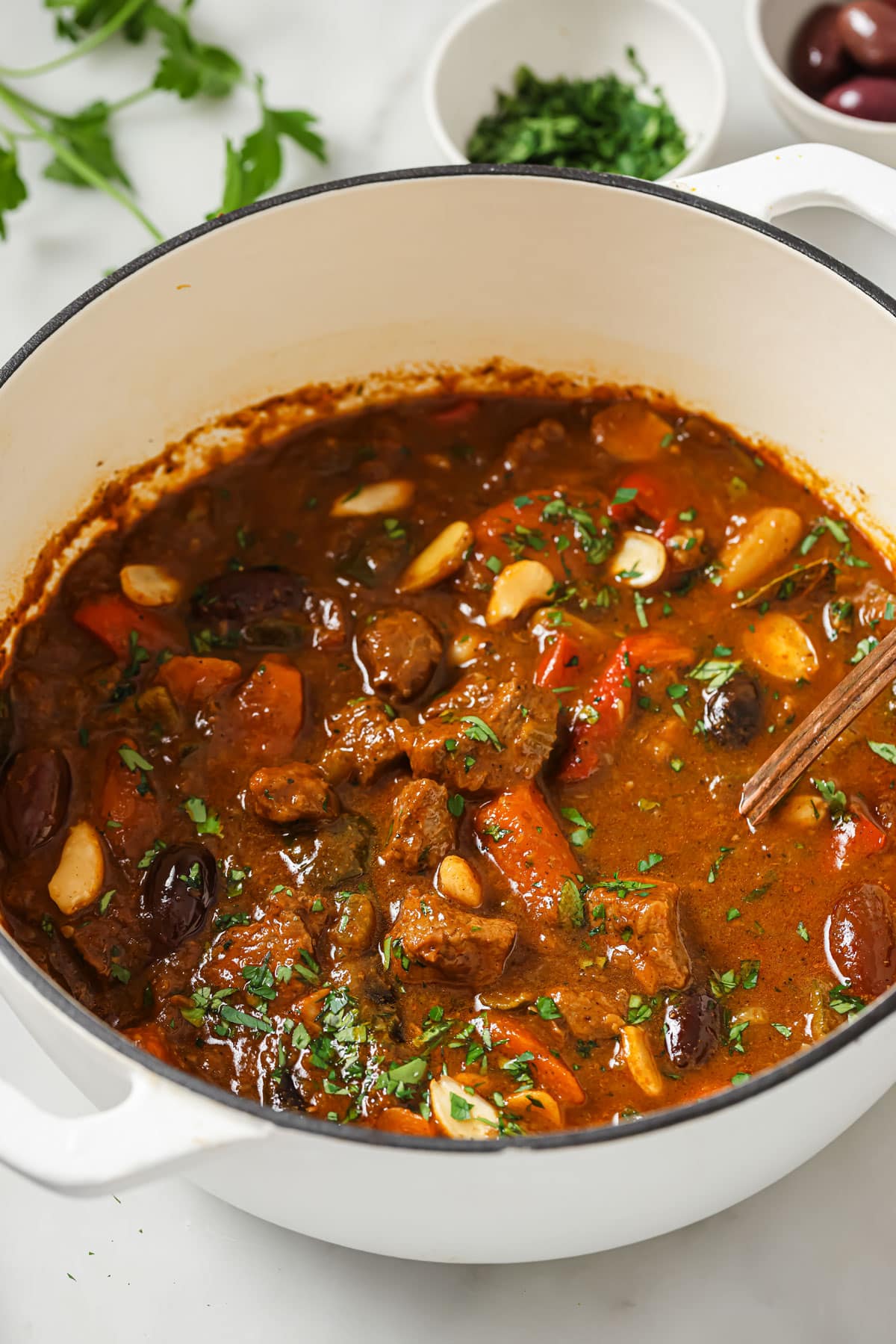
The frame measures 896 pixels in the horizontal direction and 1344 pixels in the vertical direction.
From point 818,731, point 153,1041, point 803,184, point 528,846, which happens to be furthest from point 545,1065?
point 803,184

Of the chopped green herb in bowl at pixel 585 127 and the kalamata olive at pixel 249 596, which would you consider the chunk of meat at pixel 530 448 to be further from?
the chopped green herb in bowl at pixel 585 127

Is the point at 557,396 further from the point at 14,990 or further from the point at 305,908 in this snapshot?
the point at 14,990

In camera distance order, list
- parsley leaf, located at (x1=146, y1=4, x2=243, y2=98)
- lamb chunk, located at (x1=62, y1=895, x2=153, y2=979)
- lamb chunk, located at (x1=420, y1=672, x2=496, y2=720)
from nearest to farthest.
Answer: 1. lamb chunk, located at (x1=62, y1=895, x2=153, y2=979)
2. lamb chunk, located at (x1=420, y1=672, x2=496, y2=720)
3. parsley leaf, located at (x1=146, y1=4, x2=243, y2=98)

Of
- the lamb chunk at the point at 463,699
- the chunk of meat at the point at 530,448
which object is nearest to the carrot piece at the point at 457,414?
the chunk of meat at the point at 530,448

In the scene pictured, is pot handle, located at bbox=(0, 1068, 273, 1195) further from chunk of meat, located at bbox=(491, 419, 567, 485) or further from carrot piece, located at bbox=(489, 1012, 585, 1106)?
chunk of meat, located at bbox=(491, 419, 567, 485)

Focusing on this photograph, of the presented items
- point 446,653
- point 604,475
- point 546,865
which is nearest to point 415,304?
point 604,475

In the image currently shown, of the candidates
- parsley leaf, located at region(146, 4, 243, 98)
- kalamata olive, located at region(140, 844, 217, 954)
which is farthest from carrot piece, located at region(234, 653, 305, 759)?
parsley leaf, located at region(146, 4, 243, 98)
